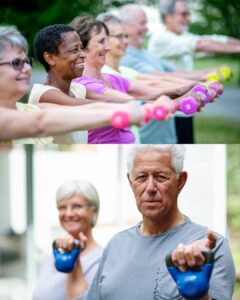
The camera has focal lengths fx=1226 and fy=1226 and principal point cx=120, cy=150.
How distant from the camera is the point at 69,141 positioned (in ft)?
7.92

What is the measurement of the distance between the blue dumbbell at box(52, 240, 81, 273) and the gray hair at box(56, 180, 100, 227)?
0.35 ft

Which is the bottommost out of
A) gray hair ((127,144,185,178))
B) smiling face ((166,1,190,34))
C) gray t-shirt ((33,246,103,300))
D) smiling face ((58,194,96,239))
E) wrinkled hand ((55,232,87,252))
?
gray t-shirt ((33,246,103,300))

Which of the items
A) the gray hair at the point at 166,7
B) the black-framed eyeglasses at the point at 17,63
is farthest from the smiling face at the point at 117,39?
the gray hair at the point at 166,7

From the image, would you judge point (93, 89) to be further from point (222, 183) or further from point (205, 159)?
point (222, 183)

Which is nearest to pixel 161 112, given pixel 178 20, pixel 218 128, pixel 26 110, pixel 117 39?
pixel 26 110

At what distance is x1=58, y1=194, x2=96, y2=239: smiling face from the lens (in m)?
2.51

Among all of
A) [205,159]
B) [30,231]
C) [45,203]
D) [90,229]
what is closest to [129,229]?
[90,229]

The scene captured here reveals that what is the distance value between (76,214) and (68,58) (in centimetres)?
38

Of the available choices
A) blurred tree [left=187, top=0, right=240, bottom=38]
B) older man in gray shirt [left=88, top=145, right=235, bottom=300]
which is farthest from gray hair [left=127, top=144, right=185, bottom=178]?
blurred tree [left=187, top=0, right=240, bottom=38]

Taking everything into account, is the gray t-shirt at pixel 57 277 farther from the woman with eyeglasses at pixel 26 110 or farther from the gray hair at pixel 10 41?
the gray hair at pixel 10 41

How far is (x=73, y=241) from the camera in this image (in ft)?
8.09

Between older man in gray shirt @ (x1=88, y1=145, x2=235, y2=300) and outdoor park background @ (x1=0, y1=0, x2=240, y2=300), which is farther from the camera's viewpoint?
outdoor park background @ (x1=0, y1=0, x2=240, y2=300)

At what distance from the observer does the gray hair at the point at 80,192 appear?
2.53m

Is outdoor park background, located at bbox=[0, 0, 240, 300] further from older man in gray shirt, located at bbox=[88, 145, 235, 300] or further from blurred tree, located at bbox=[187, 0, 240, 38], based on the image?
older man in gray shirt, located at bbox=[88, 145, 235, 300]
